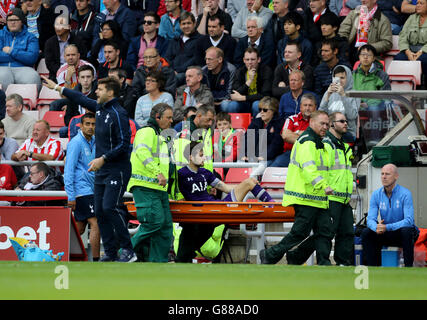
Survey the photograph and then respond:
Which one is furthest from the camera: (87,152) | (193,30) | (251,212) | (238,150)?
(193,30)

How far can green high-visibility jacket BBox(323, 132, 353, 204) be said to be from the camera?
33.5ft

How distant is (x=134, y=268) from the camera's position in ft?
25.5

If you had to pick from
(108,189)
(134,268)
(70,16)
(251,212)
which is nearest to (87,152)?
(108,189)

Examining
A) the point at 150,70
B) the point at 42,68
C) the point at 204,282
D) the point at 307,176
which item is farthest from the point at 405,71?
the point at 204,282

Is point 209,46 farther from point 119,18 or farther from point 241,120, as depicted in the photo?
point 119,18

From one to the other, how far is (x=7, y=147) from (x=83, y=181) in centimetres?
225

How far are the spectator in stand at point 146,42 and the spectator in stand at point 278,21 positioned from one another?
1.82 m

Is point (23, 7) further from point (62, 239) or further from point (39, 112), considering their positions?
point (62, 239)

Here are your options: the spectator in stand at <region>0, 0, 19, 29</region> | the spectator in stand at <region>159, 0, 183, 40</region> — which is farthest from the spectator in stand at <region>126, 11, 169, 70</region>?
the spectator in stand at <region>0, 0, 19, 29</region>

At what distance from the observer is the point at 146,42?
15.4 metres

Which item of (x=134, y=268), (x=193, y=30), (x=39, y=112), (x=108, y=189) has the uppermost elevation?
(x=193, y=30)

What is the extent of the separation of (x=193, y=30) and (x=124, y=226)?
5.64m

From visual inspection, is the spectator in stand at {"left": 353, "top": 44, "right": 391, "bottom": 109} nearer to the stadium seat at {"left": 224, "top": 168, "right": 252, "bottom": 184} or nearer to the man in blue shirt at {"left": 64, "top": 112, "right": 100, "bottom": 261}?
the stadium seat at {"left": 224, "top": 168, "right": 252, "bottom": 184}

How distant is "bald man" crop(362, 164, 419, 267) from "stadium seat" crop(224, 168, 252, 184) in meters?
2.22
